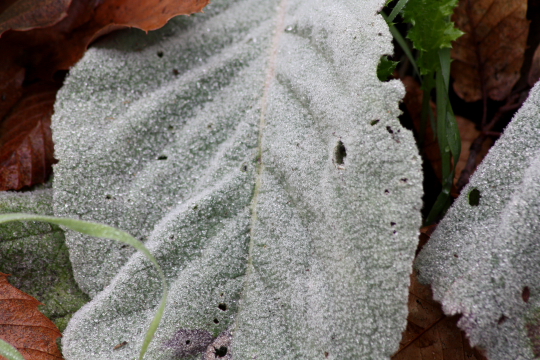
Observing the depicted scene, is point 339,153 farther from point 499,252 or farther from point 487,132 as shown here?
point 487,132

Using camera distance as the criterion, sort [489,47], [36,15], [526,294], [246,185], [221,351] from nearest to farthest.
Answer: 1. [526,294]
2. [221,351]
3. [246,185]
4. [36,15]
5. [489,47]

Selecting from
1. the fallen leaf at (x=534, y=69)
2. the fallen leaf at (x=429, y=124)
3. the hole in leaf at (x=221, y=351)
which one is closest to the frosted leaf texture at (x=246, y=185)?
the hole in leaf at (x=221, y=351)

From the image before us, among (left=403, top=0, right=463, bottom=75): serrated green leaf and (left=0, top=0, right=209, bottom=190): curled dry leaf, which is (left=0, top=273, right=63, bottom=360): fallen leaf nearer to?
(left=0, top=0, right=209, bottom=190): curled dry leaf

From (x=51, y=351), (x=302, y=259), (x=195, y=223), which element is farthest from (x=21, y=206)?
(x=302, y=259)

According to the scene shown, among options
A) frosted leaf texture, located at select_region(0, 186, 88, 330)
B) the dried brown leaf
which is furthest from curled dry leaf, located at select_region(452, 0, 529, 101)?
frosted leaf texture, located at select_region(0, 186, 88, 330)

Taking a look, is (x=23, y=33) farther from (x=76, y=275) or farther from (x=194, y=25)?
(x=76, y=275)

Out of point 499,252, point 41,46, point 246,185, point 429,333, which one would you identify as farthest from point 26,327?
point 499,252
